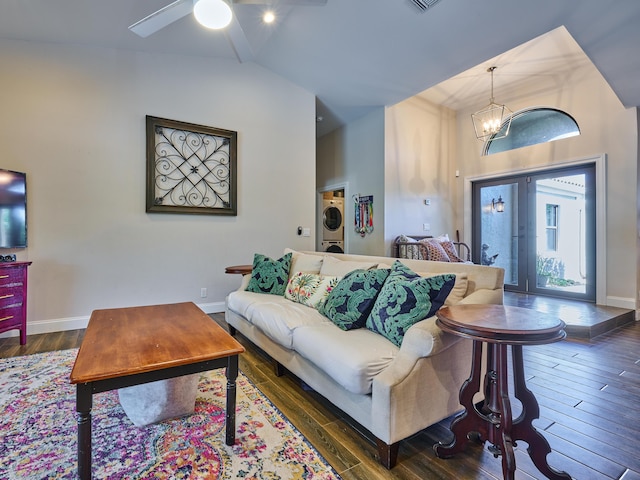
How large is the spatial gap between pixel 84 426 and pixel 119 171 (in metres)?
3.15

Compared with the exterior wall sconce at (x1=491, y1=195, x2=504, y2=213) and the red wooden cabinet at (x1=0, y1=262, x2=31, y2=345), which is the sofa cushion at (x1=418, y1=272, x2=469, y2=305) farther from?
the exterior wall sconce at (x1=491, y1=195, x2=504, y2=213)

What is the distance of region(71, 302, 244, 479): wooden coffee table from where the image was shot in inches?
48.6

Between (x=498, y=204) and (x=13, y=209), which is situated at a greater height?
(x=498, y=204)

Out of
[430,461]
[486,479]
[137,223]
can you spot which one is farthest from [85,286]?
[486,479]

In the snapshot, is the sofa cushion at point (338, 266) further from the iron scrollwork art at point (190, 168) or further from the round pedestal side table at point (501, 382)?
the iron scrollwork art at point (190, 168)

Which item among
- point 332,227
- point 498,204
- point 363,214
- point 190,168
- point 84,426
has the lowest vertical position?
point 84,426

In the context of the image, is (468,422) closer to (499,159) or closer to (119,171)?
(119,171)

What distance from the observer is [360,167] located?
5.61 meters

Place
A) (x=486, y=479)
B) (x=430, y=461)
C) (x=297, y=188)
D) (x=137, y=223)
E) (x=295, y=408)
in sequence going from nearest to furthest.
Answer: (x=486, y=479) → (x=430, y=461) → (x=295, y=408) → (x=137, y=223) → (x=297, y=188)

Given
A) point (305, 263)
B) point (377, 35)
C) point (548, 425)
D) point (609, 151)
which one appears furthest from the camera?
point (609, 151)

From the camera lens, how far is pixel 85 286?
3455 mm

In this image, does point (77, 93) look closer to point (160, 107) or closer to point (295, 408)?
point (160, 107)

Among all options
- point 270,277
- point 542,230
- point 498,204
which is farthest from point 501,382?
point 498,204

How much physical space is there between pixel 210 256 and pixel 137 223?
0.93 m
